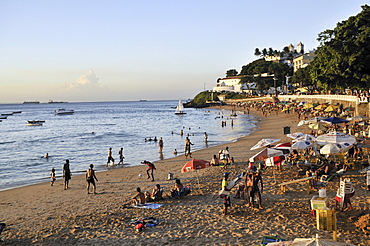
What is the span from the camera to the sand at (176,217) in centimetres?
916

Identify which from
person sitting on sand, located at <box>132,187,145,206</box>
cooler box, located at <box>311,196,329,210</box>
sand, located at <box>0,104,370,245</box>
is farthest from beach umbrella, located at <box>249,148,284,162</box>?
person sitting on sand, located at <box>132,187,145,206</box>

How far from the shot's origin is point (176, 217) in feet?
→ 35.8

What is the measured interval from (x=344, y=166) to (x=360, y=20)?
1863cm

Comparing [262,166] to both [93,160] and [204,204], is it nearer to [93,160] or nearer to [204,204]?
[204,204]

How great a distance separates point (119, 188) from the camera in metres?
16.1

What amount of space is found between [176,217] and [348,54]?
76.0 ft

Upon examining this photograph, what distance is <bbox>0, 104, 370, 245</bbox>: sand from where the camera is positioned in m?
9.16

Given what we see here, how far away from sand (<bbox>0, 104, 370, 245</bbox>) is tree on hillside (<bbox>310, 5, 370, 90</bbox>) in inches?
603

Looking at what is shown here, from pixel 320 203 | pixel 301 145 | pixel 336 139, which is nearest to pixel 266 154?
pixel 301 145

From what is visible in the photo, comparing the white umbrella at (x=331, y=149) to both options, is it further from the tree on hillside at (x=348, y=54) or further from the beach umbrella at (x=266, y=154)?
the tree on hillside at (x=348, y=54)

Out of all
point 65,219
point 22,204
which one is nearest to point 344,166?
point 65,219

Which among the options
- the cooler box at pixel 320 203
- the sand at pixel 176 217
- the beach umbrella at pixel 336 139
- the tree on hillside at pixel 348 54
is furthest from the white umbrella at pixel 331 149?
the tree on hillside at pixel 348 54

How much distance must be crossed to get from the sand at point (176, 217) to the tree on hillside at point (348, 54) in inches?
603

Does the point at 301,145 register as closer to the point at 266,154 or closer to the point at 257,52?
the point at 266,154
